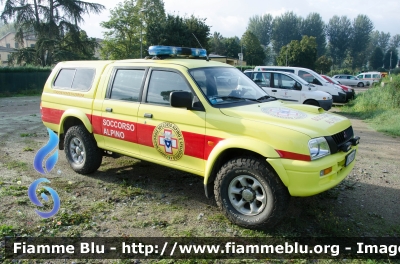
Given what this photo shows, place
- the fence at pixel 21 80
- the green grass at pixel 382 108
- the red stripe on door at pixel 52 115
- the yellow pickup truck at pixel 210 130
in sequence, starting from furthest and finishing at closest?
the fence at pixel 21 80 < the green grass at pixel 382 108 < the red stripe on door at pixel 52 115 < the yellow pickup truck at pixel 210 130

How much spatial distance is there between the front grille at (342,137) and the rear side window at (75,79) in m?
3.88

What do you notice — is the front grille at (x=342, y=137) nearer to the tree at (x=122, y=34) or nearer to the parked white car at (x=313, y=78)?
the parked white car at (x=313, y=78)

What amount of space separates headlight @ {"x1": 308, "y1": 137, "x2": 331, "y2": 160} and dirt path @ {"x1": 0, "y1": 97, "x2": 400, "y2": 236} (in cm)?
94

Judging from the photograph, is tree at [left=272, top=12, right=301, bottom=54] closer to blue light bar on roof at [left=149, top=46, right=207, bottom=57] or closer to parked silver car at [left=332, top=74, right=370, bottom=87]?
parked silver car at [left=332, top=74, right=370, bottom=87]

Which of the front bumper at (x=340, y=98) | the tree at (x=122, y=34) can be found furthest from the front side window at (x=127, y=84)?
the tree at (x=122, y=34)

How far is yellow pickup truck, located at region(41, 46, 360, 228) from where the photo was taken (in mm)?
3684

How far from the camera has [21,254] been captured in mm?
3469

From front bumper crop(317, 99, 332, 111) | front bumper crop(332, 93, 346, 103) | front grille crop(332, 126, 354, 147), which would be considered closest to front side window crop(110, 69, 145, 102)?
front grille crop(332, 126, 354, 147)

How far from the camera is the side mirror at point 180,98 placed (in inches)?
161

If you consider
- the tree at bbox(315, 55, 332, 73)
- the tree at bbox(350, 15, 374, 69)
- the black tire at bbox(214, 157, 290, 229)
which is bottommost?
the black tire at bbox(214, 157, 290, 229)

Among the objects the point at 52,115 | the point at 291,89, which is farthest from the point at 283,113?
the point at 291,89

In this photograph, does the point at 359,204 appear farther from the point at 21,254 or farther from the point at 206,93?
the point at 21,254

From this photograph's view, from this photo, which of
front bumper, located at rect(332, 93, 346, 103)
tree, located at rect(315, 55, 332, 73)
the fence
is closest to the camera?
front bumper, located at rect(332, 93, 346, 103)

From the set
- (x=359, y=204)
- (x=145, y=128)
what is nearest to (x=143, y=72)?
(x=145, y=128)
